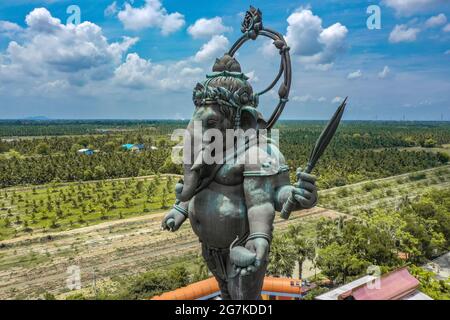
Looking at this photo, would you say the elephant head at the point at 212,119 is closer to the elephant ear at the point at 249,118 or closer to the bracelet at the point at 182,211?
the elephant ear at the point at 249,118

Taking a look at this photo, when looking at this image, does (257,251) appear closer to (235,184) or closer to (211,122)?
(235,184)

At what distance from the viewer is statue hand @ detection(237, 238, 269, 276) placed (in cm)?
370

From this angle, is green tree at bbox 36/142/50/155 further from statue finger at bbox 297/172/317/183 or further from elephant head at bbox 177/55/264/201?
statue finger at bbox 297/172/317/183

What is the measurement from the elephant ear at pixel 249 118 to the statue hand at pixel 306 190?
955 millimetres

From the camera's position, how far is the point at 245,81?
435 cm

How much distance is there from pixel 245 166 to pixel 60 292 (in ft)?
56.2

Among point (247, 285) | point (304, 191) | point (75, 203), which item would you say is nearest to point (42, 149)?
point (75, 203)

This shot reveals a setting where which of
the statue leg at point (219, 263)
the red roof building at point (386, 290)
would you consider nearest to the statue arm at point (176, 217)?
the statue leg at point (219, 263)

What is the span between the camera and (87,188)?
133ft

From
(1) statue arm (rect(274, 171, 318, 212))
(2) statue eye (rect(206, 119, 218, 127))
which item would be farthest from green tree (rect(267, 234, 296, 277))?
(1) statue arm (rect(274, 171, 318, 212))

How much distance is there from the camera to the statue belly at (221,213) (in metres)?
4.14

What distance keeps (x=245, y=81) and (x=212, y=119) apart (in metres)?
0.59
